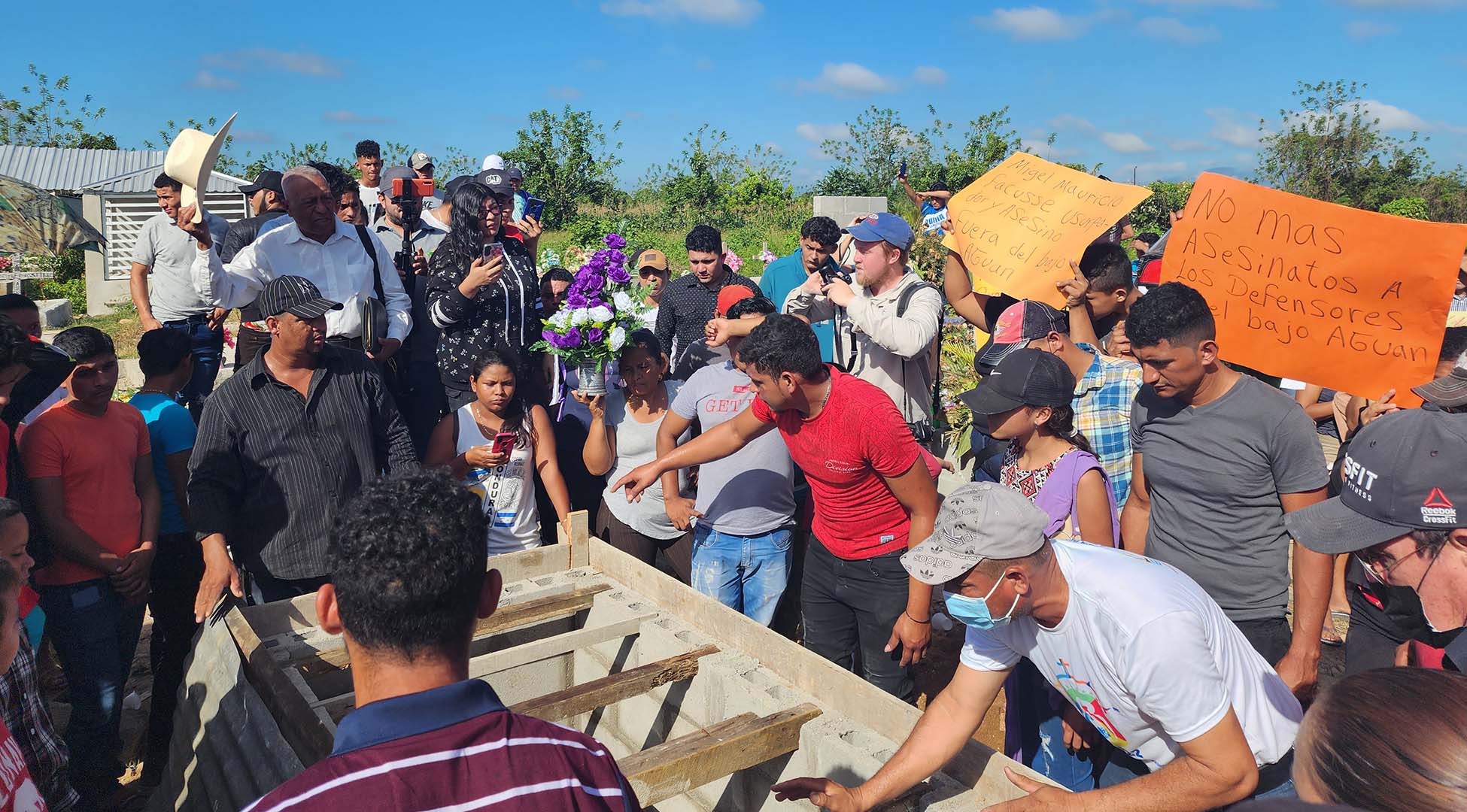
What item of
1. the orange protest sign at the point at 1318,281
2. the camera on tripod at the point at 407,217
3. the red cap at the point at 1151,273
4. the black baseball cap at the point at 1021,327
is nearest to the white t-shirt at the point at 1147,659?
the orange protest sign at the point at 1318,281

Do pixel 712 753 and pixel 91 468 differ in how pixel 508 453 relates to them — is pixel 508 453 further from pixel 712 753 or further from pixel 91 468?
pixel 712 753

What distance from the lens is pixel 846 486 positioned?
12.2ft

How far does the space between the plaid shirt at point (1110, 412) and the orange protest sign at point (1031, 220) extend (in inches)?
20.4

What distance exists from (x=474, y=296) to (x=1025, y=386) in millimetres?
3167

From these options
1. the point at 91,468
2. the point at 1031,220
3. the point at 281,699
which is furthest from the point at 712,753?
the point at 1031,220

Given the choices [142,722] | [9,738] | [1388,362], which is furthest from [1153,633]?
[142,722]

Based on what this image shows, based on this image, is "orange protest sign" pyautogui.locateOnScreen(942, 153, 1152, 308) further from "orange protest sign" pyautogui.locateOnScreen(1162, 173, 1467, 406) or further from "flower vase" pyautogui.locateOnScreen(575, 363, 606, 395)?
"flower vase" pyautogui.locateOnScreen(575, 363, 606, 395)

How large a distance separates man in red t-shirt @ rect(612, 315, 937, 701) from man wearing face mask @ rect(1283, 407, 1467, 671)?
1.41 metres

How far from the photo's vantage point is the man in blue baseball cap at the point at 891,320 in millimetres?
4523

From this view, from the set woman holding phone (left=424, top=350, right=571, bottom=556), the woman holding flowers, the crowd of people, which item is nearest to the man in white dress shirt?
the crowd of people

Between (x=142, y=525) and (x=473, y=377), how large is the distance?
5.27 ft

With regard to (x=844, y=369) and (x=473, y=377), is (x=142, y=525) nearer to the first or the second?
(x=473, y=377)

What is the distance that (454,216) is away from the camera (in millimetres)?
5398

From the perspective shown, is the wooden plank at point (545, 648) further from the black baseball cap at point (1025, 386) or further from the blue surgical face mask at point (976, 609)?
the blue surgical face mask at point (976, 609)
